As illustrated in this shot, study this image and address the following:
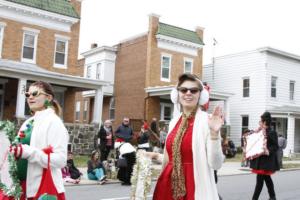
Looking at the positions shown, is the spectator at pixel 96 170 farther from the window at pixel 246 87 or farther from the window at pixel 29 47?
the window at pixel 246 87

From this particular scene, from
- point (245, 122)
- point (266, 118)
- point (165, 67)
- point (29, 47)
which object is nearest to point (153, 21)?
point (165, 67)

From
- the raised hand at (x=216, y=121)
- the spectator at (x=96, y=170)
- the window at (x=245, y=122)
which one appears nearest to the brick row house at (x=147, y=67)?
the window at (x=245, y=122)

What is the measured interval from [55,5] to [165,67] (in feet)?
29.8

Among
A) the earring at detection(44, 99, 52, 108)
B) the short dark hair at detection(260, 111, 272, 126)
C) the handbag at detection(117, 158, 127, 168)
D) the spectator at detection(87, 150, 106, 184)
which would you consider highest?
the short dark hair at detection(260, 111, 272, 126)

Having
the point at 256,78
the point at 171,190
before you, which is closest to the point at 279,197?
the point at 171,190

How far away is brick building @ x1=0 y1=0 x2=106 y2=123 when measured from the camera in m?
21.7

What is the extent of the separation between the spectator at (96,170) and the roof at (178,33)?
16893 mm

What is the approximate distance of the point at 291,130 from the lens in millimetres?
30453

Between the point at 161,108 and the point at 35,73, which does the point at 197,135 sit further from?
the point at 161,108

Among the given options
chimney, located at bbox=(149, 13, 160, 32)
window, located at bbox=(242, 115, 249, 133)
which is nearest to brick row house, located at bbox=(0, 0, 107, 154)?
chimney, located at bbox=(149, 13, 160, 32)

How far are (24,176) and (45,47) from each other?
20869 millimetres

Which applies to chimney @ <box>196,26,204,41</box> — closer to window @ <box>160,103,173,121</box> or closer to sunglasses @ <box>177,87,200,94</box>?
window @ <box>160,103,173,121</box>

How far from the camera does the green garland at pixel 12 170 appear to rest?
11.0 ft

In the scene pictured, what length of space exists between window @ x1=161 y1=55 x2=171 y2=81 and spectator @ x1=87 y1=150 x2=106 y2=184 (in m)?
16.7
